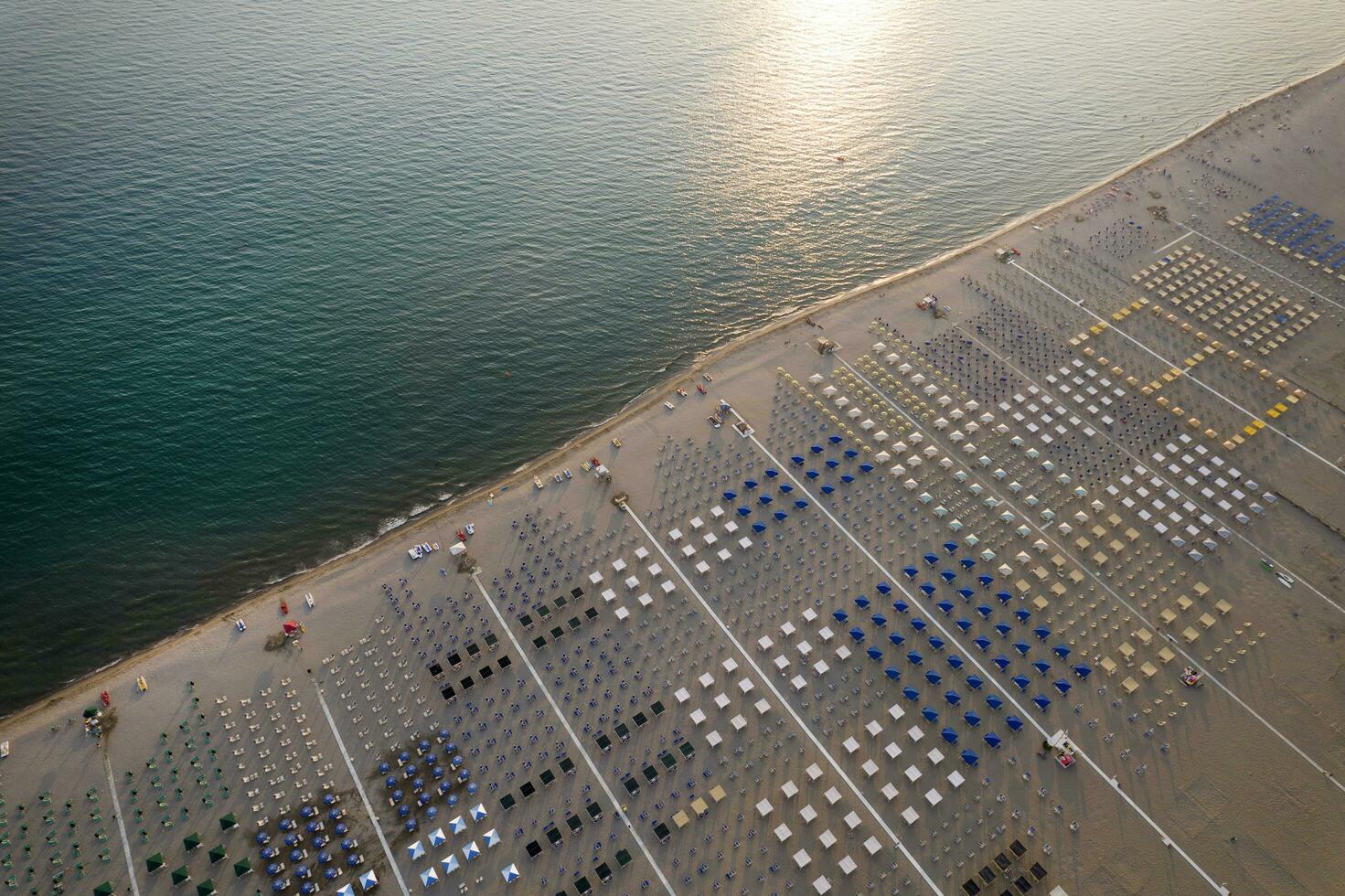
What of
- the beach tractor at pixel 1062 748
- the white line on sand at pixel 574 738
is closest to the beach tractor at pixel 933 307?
the beach tractor at pixel 1062 748

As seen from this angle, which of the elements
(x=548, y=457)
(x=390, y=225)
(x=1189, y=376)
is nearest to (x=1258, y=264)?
(x=1189, y=376)

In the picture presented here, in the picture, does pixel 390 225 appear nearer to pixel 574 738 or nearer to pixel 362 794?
pixel 362 794

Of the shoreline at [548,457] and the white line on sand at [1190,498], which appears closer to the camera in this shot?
the shoreline at [548,457]

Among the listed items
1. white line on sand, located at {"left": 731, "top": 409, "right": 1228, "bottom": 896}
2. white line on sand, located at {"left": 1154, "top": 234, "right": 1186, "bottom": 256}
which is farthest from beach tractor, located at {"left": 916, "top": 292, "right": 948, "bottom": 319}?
white line on sand, located at {"left": 1154, "top": 234, "right": 1186, "bottom": 256}

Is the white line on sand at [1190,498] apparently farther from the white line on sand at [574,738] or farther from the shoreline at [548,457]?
the white line on sand at [574,738]

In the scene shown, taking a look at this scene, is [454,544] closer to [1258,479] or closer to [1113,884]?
[1113,884]

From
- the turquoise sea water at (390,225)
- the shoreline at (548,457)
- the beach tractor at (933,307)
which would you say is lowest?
the beach tractor at (933,307)

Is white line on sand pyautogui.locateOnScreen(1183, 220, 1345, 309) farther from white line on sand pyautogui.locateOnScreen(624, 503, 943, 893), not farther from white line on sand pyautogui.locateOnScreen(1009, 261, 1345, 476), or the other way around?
white line on sand pyautogui.locateOnScreen(624, 503, 943, 893)
